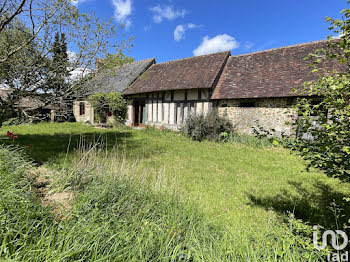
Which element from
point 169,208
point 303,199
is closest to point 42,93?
point 169,208

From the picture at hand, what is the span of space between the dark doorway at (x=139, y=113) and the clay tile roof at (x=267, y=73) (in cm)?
650

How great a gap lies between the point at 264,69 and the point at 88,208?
12088 millimetres

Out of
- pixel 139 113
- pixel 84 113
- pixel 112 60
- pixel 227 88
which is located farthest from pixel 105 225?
pixel 84 113

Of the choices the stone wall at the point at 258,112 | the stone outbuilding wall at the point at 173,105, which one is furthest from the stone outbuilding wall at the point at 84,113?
the stone wall at the point at 258,112

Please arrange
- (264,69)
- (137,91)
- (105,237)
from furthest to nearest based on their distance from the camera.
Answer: (137,91) → (264,69) → (105,237)

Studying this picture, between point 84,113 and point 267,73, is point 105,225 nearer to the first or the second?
point 267,73

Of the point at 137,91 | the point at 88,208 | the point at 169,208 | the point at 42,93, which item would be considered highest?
the point at 137,91

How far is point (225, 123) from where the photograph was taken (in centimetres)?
1081

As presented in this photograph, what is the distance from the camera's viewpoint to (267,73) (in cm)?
Result: 1093

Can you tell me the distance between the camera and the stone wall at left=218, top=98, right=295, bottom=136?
31.2 feet

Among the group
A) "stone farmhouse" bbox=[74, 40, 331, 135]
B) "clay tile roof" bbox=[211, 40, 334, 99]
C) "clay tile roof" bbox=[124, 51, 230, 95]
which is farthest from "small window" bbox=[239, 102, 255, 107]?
"clay tile roof" bbox=[124, 51, 230, 95]

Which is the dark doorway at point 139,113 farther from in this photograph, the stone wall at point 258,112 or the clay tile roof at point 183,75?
the stone wall at point 258,112

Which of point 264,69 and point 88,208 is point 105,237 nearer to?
point 88,208

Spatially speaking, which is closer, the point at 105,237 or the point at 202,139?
the point at 105,237
